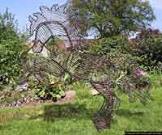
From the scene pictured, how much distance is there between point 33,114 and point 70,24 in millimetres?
2774

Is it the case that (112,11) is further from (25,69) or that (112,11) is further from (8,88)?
(25,69)

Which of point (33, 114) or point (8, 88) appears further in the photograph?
point (8, 88)

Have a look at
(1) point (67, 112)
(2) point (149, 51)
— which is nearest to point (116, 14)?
(2) point (149, 51)

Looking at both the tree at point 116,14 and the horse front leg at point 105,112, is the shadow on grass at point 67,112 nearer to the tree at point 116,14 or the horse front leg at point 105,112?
the horse front leg at point 105,112

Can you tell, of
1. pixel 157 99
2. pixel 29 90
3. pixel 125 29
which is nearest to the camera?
pixel 157 99

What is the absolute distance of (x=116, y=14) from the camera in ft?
213

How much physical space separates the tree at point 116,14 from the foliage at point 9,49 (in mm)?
41400

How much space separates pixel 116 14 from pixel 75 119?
53.1 m

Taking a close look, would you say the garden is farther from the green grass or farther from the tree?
the tree

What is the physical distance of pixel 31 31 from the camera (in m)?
11.6

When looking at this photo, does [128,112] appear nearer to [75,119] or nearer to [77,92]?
[75,119]

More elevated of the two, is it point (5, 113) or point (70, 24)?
point (70, 24)

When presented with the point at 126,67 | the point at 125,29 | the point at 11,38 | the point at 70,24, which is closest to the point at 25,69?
the point at 70,24

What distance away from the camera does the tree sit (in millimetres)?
62156
